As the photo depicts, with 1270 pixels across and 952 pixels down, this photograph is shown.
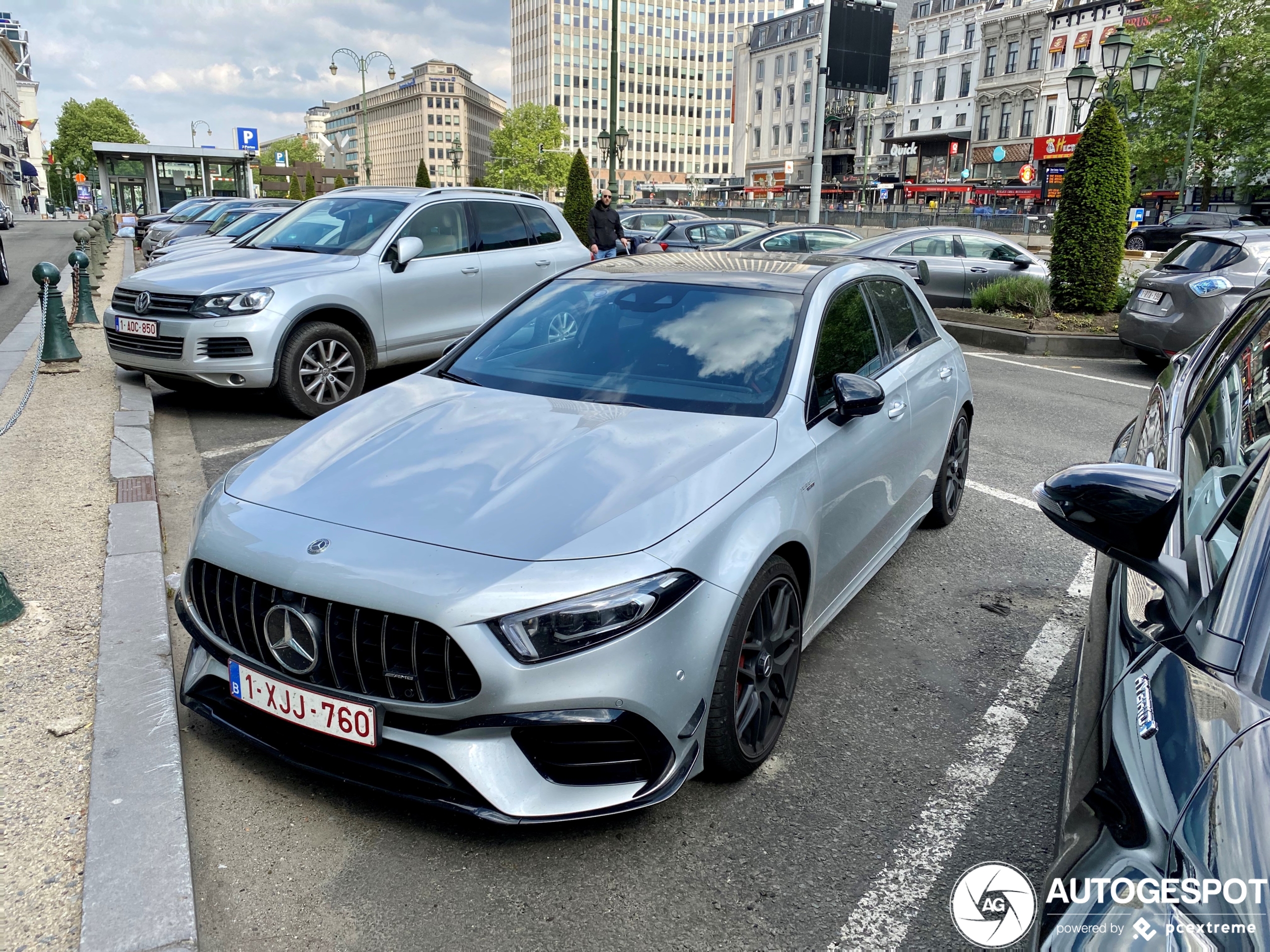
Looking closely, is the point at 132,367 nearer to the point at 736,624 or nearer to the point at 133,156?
the point at 736,624

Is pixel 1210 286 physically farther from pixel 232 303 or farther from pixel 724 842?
pixel 724 842

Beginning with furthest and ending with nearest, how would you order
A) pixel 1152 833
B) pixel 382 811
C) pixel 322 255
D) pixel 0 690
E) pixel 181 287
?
pixel 322 255 < pixel 181 287 < pixel 0 690 < pixel 382 811 < pixel 1152 833

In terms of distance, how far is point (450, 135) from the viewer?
530ft

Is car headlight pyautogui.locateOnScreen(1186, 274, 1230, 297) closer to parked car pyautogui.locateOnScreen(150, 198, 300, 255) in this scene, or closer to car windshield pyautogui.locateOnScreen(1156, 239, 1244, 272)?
car windshield pyautogui.locateOnScreen(1156, 239, 1244, 272)

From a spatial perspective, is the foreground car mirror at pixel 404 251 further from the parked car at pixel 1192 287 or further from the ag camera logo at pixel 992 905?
the parked car at pixel 1192 287

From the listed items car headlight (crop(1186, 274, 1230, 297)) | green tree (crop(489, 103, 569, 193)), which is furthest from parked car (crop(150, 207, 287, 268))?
green tree (crop(489, 103, 569, 193))

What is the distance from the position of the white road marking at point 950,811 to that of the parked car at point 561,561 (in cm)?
54

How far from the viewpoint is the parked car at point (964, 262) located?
14.4 m

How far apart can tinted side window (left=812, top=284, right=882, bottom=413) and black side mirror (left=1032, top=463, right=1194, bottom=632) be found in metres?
1.59

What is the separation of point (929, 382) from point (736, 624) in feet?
8.09

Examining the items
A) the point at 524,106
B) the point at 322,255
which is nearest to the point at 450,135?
the point at 524,106

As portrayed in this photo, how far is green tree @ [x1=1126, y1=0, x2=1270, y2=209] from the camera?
134ft

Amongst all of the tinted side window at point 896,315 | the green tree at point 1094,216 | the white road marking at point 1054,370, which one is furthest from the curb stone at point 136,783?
the green tree at point 1094,216

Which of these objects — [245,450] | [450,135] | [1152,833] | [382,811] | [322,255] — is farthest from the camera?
[450,135]
